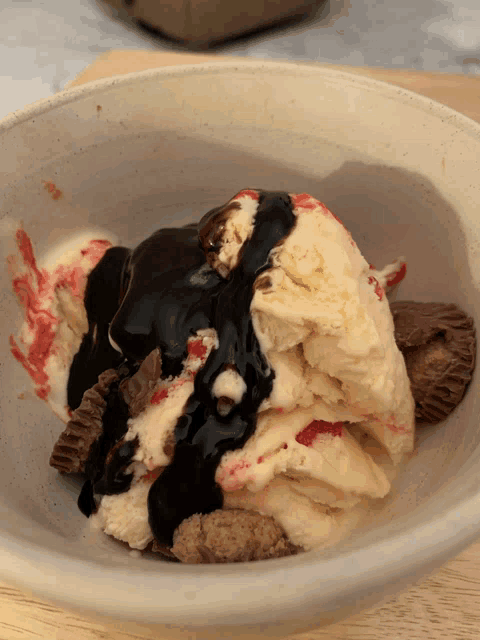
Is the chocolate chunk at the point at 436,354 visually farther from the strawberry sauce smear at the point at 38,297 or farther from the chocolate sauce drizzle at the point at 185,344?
the strawberry sauce smear at the point at 38,297

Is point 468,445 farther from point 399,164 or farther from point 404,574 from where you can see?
point 399,164

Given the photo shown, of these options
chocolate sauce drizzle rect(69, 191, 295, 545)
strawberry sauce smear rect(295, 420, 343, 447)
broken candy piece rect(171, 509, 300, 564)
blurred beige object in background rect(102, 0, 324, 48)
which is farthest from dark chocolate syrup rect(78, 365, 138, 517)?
blurred beige object in background rect(102, 0, 324, 48)

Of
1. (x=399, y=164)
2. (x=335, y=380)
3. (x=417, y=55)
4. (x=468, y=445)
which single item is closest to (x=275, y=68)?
(x=399, y=164)

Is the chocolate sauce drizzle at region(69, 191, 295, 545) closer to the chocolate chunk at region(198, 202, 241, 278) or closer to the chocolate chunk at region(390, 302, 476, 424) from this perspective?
the chocolate chunk at region(198, 202, 241, 278)

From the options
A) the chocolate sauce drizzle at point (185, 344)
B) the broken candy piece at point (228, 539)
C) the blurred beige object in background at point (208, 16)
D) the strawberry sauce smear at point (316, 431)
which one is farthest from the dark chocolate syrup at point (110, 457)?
the blurred beige object in background at point (208, 16)

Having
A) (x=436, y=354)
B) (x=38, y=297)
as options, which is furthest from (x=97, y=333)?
(x=436, y=354)

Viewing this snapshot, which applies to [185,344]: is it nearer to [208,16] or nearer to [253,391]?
[253,391]
